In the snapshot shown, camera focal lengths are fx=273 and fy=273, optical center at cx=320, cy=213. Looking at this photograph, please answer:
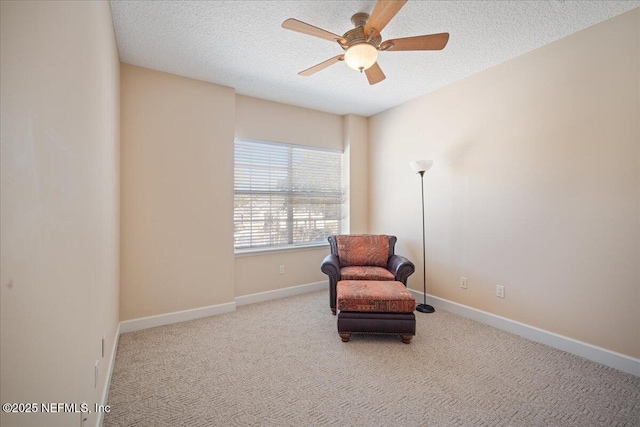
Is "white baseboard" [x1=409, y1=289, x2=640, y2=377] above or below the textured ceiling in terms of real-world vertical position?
below

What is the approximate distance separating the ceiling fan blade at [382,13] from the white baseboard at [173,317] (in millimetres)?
3141

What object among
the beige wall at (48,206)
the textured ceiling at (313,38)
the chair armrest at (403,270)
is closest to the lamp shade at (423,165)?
the textured ceiling at (313,38)

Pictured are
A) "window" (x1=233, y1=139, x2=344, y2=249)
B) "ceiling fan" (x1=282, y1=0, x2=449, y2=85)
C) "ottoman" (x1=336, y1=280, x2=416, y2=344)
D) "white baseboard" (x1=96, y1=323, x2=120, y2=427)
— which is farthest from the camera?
"window" (x1=233, y1=139, x2=344, y2=249)

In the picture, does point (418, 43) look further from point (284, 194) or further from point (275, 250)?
point (275, 250)

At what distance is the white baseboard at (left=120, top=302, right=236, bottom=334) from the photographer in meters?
2.78

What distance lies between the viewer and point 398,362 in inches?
87.5

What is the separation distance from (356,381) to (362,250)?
5.88 feet

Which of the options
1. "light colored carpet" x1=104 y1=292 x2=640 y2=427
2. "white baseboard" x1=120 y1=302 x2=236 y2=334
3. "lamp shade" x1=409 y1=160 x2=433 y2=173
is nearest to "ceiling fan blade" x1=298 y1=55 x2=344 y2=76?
"lamp shade" x1=409 y1=160 x2=433 y2=173

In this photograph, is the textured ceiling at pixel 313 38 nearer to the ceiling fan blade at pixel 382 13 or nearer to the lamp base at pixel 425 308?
the ceiling fan blade at pixel 382 13

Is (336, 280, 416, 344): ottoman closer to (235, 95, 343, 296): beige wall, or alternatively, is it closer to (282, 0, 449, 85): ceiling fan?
(235, 95, 343, 296): beige wall

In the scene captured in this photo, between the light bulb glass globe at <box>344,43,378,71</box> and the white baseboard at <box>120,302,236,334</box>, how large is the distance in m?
2.91

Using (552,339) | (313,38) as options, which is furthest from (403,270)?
(313,38)

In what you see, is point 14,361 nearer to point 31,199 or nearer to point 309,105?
point 31,199

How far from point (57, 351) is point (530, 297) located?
3.42 metres
